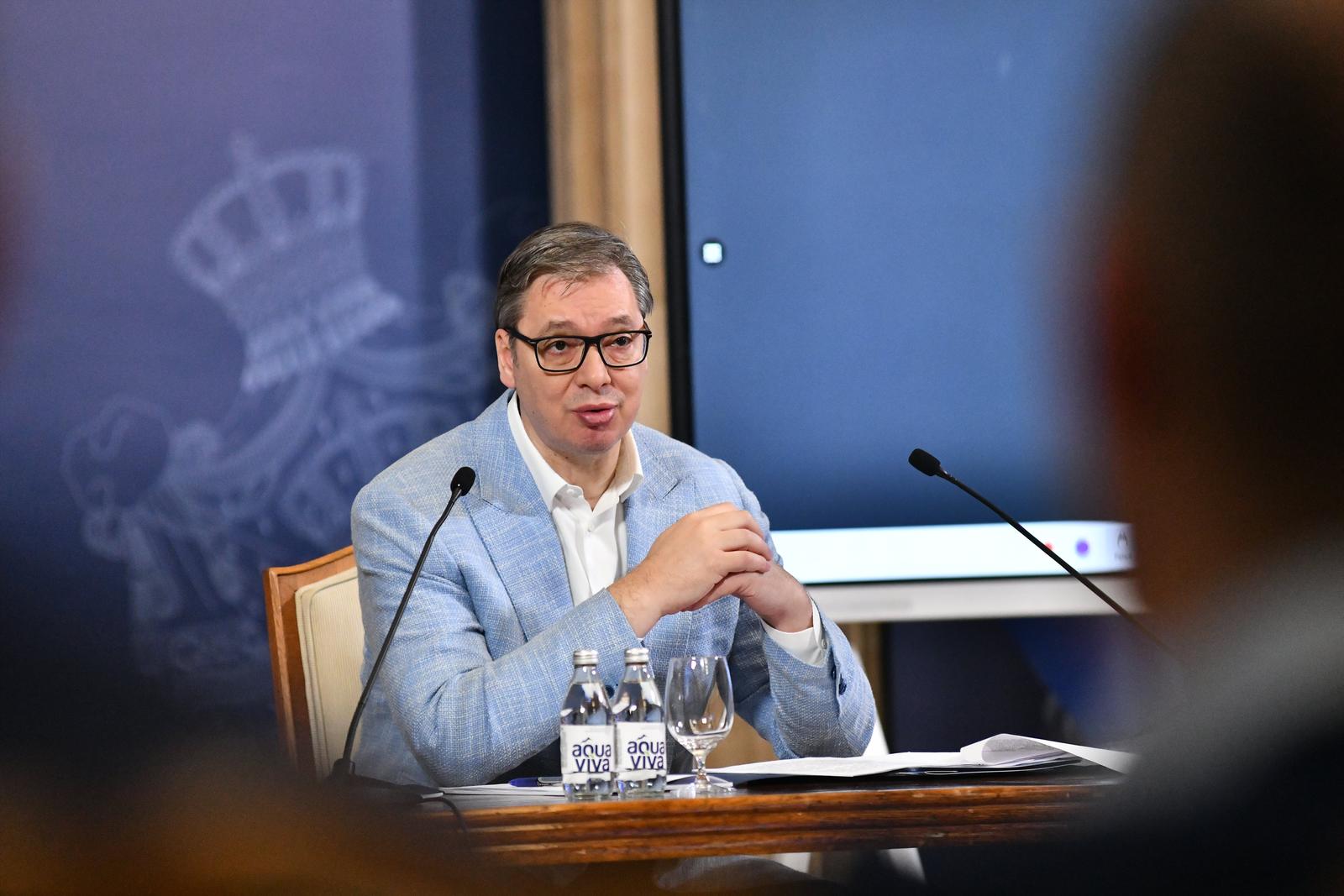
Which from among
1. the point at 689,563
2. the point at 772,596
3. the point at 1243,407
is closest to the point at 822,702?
the point at 772,596

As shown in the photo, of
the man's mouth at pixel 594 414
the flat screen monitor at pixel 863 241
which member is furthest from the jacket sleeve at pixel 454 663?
the flat screen monitor at pixel 863 241

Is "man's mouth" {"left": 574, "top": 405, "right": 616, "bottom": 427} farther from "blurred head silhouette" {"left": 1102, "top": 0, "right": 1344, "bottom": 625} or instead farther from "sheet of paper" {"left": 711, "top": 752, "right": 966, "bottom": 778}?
"blurred head silhouette" {"left": 1102, "top": 0, "right": 1344, "bottom": 625}

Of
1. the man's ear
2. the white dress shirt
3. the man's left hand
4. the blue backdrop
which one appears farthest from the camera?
the blue backdrop

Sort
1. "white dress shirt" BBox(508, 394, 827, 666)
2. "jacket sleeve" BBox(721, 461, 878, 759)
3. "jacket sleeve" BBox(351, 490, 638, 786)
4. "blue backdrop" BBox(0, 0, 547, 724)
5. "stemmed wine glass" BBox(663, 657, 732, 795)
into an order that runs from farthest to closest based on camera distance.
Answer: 1. "blue backdrop" BBox(0, 0, 547, 724)
2. "white dress shirt" BBox(508, 394, 827, 666)
3. "jacket sleeve" BBox(721, 461, 878, 759)
4. "jacket sleeve" BBox(351, 490, 638, 786)
5. "stemmed wine glass" BBox(663, 657, 732, 795)

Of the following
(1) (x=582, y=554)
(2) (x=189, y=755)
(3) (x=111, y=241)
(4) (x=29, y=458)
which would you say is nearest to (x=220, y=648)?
(4) (x=29, y=458)

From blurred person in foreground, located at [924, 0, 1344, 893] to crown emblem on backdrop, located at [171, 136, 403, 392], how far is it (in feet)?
Result: 9.44

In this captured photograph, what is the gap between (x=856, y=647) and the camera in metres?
3.04

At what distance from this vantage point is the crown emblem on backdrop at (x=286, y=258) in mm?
3008

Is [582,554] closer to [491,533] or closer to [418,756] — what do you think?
[491,533]

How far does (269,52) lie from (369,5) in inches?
9.8

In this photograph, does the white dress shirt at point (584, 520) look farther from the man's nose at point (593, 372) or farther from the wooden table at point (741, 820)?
the wooden table at point (741, 820)

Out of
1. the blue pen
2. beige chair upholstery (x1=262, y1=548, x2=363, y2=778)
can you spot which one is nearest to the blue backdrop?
beige chair upholstery (x1=262, y1=548, x2=363, y2=778)

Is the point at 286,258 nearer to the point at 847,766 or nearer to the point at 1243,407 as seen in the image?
the point at 847,766

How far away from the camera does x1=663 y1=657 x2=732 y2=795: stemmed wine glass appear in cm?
150
